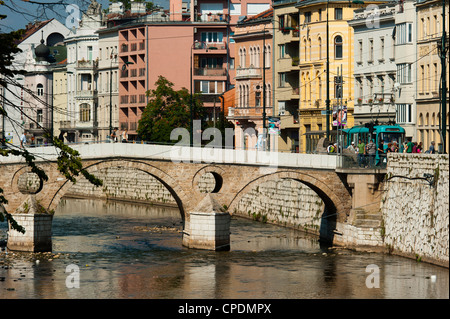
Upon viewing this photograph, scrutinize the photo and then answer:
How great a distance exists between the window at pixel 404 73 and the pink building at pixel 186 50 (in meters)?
37.7

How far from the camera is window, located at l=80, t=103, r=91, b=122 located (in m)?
129

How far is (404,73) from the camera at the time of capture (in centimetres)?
7619

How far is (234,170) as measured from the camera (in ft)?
207

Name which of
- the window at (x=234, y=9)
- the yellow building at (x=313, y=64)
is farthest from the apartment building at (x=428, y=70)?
the window at (x=234, y=9)

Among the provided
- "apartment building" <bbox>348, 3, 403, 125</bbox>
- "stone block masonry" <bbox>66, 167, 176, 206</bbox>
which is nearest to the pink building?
"stone block masonry" <bbox>66, 167, 176, 206</bbox>

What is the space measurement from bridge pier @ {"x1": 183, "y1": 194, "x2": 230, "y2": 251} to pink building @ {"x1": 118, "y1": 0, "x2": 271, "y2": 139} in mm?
51791

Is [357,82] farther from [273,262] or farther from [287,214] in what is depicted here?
[273,262]

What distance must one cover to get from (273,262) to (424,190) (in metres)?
8.39

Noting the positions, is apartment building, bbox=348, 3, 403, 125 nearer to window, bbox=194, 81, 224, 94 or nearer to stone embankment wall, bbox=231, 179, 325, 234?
stone embankment wall, bbox=231, 179, 325, 234

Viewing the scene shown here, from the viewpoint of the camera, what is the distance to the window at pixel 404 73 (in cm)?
7550

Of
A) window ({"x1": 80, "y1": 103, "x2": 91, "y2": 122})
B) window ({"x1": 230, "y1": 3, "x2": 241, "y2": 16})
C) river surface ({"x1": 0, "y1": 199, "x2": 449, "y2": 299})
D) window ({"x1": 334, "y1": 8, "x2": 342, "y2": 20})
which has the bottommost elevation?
river surface ({"x1": 0, "y1": 199, "x2": 449, "y2": 299})
